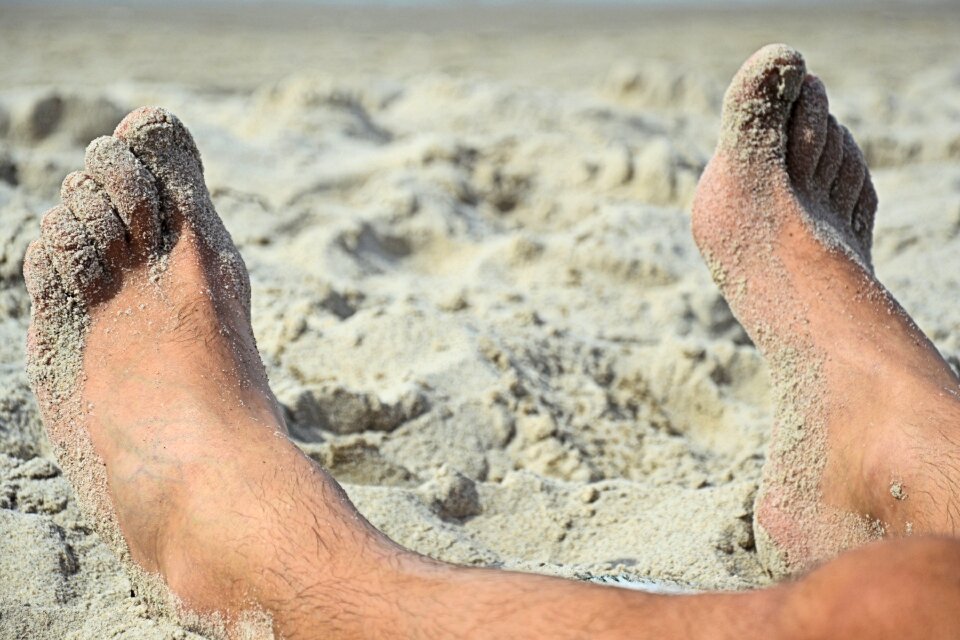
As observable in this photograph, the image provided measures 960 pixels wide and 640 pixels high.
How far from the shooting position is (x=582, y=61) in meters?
7.44

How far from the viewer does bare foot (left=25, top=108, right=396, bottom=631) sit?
125 centimetres

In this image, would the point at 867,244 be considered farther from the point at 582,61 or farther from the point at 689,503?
the point at 582,61

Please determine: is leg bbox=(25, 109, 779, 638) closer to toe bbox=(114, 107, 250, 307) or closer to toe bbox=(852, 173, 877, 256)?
toe bbox=(114, 107, 250, 307)

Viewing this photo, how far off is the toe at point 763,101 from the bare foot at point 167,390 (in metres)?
0.94

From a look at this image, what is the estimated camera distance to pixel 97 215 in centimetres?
169

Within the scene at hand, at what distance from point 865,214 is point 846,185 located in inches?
3.1

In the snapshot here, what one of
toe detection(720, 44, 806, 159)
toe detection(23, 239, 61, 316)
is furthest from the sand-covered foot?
toe detection(23, 239, 61, 316)

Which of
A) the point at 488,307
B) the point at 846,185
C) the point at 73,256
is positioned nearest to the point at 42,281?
the point at 73,256

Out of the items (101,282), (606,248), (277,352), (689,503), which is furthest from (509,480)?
(606,248)

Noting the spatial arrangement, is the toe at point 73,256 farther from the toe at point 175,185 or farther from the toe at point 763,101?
the toe at point 763,101

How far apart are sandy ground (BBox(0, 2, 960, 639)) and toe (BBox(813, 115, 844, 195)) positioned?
0.41m

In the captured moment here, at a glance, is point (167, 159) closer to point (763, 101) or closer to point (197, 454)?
point (197, 454)

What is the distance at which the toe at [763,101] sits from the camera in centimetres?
185

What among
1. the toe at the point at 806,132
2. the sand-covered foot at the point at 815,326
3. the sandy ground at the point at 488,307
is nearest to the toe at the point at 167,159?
the sandy ground at the point at 488,307
